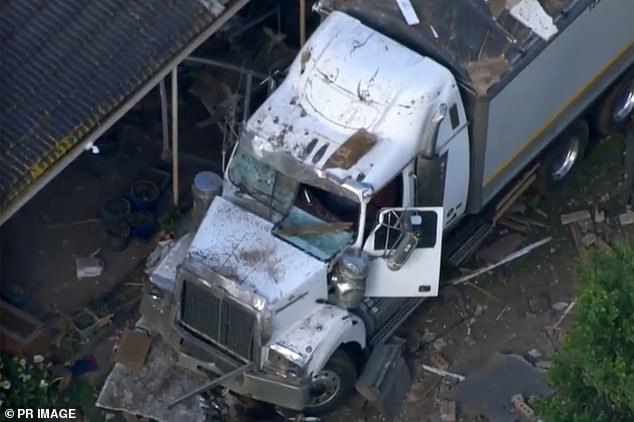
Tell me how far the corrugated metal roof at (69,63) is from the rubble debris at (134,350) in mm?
1891

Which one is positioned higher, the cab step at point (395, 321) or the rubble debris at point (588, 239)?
the rubble debris at point (588, 239)

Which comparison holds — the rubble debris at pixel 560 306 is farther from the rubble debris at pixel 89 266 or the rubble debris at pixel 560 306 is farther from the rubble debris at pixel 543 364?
the rubble debris at pixel 89 266

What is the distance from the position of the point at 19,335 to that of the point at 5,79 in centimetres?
264

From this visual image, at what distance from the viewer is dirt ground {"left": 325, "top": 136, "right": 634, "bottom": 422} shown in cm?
1689

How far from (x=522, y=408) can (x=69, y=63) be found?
18.8 ft

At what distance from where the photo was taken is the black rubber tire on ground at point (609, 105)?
1828 centimetres

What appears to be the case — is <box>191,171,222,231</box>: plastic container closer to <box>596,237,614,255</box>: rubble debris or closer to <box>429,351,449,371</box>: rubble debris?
<box>429,351,449,371</box>: rubble debris

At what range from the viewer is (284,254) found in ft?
51.7

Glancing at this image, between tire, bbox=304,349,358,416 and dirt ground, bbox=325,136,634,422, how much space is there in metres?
0.24

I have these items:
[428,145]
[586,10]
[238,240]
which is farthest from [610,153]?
[238,240]

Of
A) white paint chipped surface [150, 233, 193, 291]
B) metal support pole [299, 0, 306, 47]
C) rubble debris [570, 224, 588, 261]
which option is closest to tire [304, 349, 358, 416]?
white paint chipped surface [150, 233, 193, 291]

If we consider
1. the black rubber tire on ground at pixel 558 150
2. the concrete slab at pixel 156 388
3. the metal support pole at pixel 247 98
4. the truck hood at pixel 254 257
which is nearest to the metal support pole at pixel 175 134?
the metal support pole at pixel 247 98

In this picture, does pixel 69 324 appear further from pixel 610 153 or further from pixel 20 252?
pixel 610 153

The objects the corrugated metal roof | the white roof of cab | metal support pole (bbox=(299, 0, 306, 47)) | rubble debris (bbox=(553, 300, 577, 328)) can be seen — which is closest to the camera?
the white roof of cab
